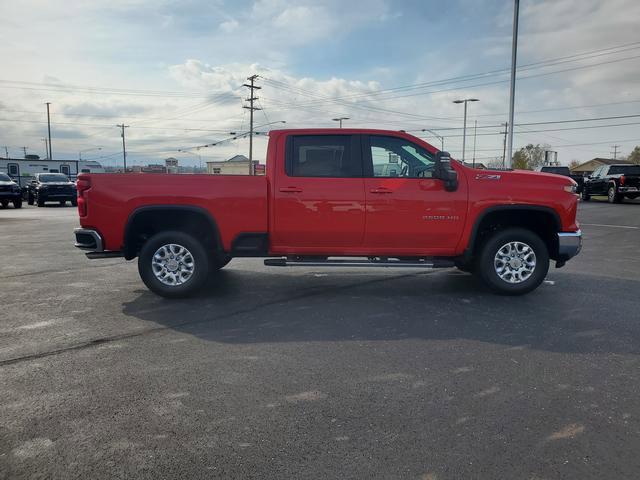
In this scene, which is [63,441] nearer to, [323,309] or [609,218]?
[323,309]

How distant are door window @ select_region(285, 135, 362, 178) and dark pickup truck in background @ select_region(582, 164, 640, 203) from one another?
23863 millimetres

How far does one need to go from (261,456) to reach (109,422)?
108 cm

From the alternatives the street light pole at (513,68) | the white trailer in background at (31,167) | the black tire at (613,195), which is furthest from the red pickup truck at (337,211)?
the white trailer in background at (31,167)

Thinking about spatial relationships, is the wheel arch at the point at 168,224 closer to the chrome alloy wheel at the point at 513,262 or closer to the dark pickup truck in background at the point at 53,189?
the chrome alloy wheel at the point at 513,262

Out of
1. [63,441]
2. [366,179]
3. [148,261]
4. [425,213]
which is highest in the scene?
[366,179]

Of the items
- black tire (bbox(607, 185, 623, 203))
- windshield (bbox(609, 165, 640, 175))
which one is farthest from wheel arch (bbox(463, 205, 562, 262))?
windshield (bbox(609, 165, 640, 175))

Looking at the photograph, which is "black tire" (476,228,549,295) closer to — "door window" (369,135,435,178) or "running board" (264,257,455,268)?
"running board" (264,257,455,268)

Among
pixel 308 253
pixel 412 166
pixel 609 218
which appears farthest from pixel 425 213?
pixel 609 218

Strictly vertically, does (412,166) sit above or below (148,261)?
above

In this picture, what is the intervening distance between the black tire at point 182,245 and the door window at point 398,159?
2422 mm

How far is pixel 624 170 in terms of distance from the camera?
25703mm

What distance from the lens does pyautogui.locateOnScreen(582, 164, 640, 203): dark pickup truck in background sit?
80.9ft

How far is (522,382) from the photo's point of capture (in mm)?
3680

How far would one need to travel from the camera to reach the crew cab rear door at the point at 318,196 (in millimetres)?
6051
